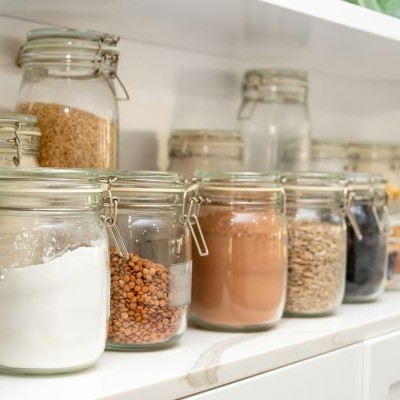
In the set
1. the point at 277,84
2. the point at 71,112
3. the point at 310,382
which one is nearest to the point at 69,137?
the point at 71,112

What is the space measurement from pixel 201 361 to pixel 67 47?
407mm

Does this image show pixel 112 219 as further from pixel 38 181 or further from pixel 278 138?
pixel 278 138

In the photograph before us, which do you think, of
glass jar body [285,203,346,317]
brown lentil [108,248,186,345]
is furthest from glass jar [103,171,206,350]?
glass jar body [285,203,346,317]

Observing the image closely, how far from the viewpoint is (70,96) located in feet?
3.01

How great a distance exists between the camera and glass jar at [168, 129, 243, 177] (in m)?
1.10

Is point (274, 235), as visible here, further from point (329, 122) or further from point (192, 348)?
point (329, 122)

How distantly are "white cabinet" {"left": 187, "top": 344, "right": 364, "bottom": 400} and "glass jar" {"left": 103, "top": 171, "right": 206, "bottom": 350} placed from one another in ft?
0.30

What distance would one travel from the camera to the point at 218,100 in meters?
1.32

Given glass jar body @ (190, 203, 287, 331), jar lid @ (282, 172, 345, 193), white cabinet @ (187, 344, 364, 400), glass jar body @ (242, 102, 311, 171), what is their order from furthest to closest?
glass jar body @ (242, 102, 311, 171) < jar lid @ (282, 172, 345, 193) < glass jar body @ (190, 203, 287, 331) < white cabinet @ (187, 344, 364, 400)

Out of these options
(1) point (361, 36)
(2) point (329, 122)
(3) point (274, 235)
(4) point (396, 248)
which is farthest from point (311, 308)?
(2) point (329, 122)

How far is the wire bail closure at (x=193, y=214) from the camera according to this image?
32.6 inches

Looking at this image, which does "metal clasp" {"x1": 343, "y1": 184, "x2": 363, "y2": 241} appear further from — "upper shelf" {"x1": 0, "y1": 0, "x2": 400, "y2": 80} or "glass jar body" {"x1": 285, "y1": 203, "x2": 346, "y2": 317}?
"upper shelf" {"x1": 0, "y1": 0, "x2": 400, "y2": 80}

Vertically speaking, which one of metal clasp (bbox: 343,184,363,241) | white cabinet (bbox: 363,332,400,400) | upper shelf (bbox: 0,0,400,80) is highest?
upper shelf (bbox: 0,0,400,80)

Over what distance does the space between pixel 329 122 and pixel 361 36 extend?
0.48m
